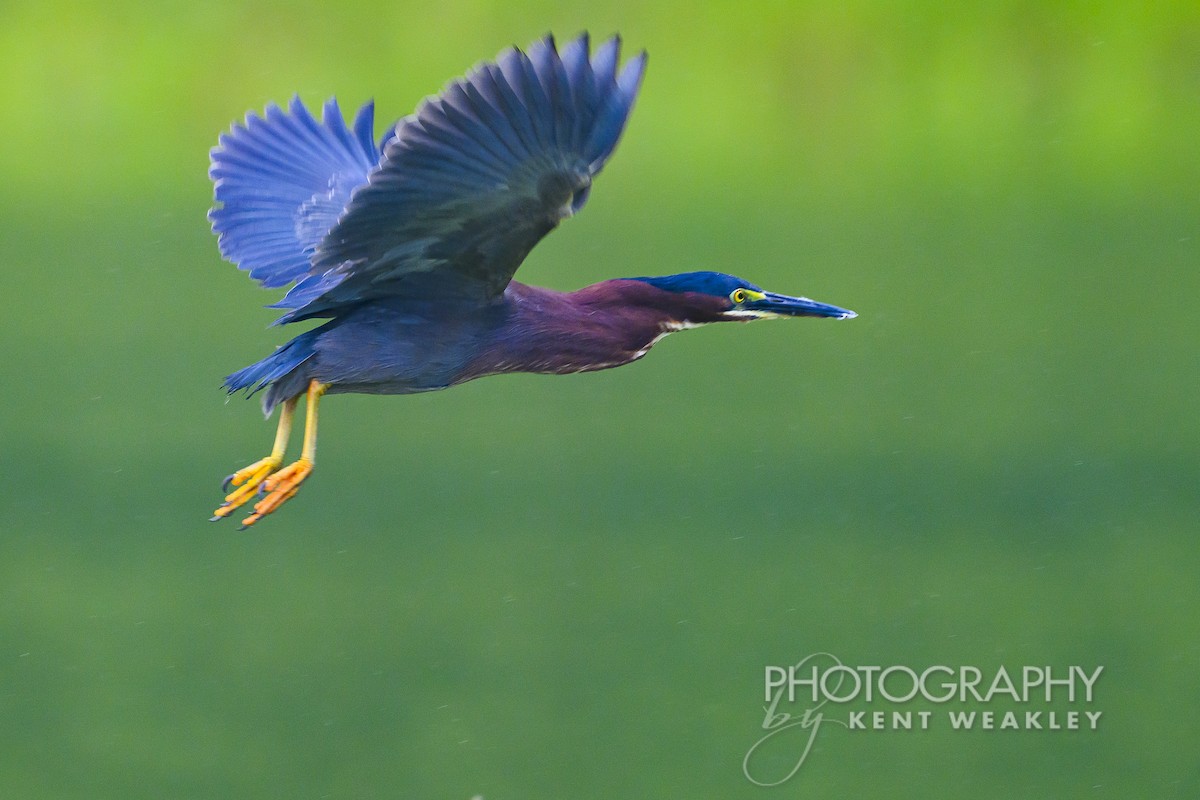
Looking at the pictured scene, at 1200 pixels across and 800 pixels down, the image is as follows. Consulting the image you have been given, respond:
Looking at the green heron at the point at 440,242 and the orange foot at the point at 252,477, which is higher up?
the green heron at the point at 440,242

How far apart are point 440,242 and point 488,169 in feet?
0.90

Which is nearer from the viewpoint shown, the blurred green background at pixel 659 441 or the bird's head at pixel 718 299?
the bird's head at pixel 718 299

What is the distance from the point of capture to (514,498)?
8.64 m

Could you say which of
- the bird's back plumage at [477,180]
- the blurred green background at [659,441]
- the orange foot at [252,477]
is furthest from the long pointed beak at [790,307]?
the blurred green background at [659,441]

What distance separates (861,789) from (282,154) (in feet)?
11.7

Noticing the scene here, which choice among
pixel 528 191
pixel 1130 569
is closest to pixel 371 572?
pixel 1130 569

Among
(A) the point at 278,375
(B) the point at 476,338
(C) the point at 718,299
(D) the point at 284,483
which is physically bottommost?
(D) the point at 284,483

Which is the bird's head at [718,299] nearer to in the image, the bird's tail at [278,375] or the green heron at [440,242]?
the green heron at [440,242]

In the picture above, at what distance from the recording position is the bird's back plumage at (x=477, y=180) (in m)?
3.31

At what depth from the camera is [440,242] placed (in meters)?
3.64

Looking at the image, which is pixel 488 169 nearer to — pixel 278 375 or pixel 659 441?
pixel 278 375

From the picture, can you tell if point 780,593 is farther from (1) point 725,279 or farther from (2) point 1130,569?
(1) point 725,279

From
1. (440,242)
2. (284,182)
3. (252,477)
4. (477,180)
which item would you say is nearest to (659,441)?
(284,182)

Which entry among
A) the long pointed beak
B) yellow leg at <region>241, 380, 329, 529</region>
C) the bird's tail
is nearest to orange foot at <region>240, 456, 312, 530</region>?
yellow leg at <region>241, 380, 329, 529</region>
